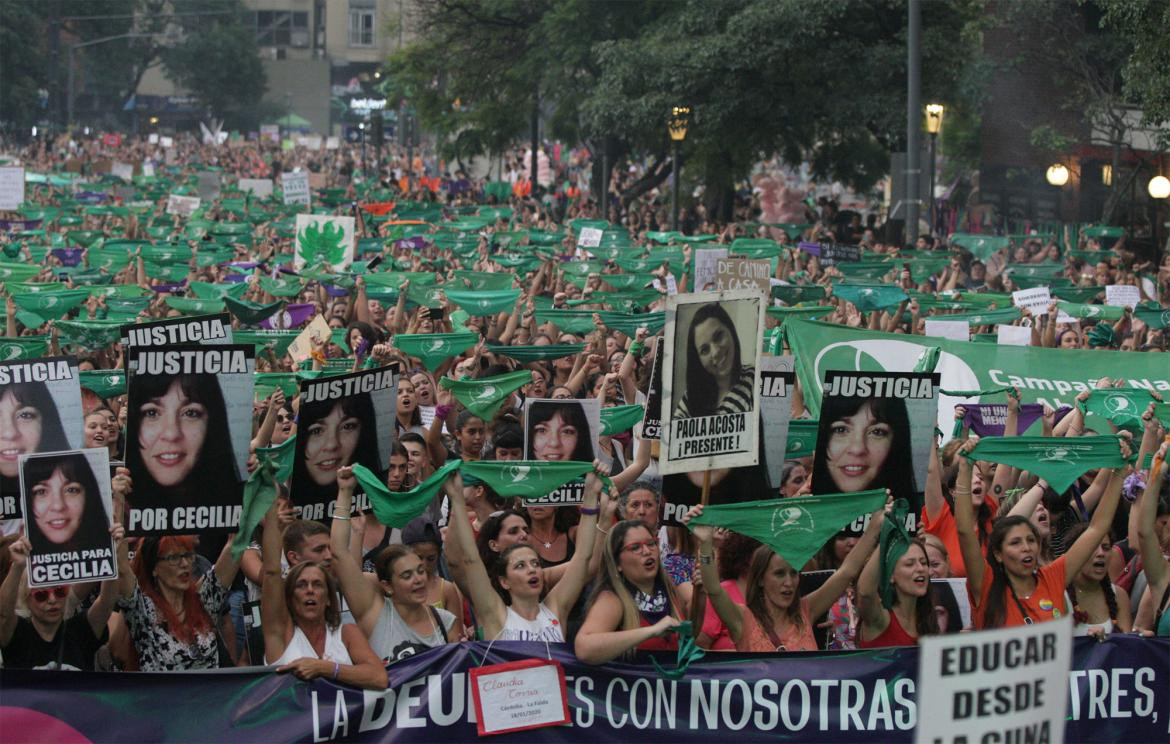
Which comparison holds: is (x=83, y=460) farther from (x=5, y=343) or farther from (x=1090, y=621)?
(x=5, y=343)

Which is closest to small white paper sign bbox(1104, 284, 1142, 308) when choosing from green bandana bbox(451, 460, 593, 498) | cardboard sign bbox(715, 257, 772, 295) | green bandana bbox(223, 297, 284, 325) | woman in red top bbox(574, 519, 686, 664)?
cardboard sign bbox(715, 257, 772, 295)

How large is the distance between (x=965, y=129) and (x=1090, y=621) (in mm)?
47059

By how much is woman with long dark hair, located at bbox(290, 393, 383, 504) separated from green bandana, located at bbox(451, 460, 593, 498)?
1.46 feet

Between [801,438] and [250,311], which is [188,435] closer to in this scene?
[801,438]

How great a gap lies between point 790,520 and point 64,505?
266 centimetres

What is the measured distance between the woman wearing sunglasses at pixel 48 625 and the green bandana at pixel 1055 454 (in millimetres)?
3600

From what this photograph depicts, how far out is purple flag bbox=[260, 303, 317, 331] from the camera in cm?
1611

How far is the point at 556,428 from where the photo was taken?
9.05 metres

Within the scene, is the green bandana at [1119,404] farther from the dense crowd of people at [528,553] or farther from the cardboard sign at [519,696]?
the cardboard sign at [519,696]

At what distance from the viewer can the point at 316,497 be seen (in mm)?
7938

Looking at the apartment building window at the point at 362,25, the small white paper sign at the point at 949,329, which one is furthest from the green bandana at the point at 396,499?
the apartment building window at the point at 362,25

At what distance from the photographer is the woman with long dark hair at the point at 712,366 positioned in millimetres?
7410

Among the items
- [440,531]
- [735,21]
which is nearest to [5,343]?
[440,531]

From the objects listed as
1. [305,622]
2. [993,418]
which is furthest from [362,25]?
[305,622]
